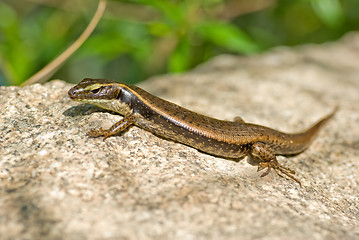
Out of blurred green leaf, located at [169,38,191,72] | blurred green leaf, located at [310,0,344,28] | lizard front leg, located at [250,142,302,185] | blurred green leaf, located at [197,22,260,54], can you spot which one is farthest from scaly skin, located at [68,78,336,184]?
blurred green leaf, located at [310,0,344,28]

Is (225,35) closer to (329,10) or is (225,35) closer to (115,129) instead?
(329,10)

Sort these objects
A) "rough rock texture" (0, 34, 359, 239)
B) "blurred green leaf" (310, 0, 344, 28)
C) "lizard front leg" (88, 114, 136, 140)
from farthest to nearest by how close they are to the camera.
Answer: "blurred green leaf" (310, 0, 344, 28) < "lizard front leg" (88, 114, 136, 140) < "rough rock texture" (0, 34, 359, 239)

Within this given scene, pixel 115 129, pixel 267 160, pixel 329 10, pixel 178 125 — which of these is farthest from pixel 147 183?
pixel 329 10

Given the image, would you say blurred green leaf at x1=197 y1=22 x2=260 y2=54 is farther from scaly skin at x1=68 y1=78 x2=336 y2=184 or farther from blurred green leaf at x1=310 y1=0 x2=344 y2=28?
scaly skin at x1=68 y1=78 x2=336 y2=184

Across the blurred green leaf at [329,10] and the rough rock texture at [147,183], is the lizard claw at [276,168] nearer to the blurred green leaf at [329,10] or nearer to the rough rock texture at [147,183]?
the rough rock texture at [147,183]

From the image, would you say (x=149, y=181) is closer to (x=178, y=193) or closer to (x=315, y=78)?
(x=178, y=193)

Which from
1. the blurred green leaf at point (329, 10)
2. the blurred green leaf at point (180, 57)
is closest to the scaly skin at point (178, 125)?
the blurred green leaf at point (180, 57)
